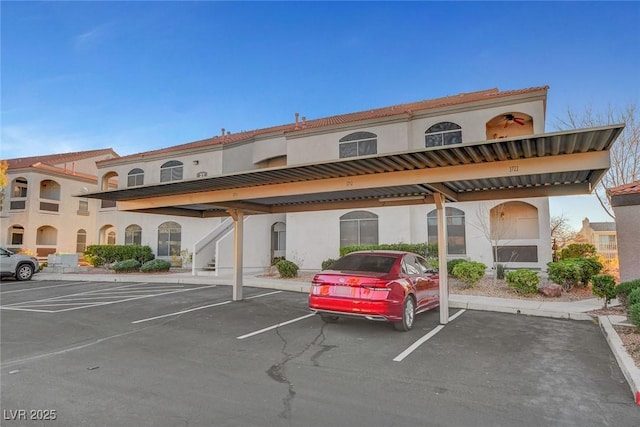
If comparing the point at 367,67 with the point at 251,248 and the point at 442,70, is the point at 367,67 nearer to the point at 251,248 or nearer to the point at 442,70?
the point at 442,70

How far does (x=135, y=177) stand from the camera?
76.9 feet

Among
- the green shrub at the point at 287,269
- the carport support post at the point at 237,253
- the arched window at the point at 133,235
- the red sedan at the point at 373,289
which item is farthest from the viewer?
the arched window at the point at 133,235

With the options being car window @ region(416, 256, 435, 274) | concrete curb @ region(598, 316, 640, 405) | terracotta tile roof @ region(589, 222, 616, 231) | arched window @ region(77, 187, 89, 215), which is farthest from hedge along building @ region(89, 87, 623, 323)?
terracotta tile roof @ region(589, 222, 616, 231)

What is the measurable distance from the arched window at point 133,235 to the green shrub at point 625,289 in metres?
23.0

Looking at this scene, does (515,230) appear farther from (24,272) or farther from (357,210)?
(24,272)

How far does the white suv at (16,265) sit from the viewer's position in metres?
16.5

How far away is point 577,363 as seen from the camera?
17.6ft

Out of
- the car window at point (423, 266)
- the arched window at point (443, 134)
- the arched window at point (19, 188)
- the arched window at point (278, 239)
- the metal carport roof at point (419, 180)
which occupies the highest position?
the arched window at point (443, 134)

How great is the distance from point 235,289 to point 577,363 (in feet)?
27.7

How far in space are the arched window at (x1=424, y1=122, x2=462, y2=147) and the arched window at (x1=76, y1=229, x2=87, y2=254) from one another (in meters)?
27.9

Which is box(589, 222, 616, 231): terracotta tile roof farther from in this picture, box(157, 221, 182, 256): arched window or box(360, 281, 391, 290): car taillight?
box(360, 281, 391, 290): car taillight

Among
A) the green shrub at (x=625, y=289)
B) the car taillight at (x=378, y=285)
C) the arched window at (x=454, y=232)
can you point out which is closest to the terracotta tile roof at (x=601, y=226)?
the arched window at (x=454, y=232)

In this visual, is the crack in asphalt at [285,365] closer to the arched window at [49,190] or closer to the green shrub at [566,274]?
the green shrub at [566,274]

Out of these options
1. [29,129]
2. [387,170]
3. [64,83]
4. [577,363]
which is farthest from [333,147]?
[29,129]
